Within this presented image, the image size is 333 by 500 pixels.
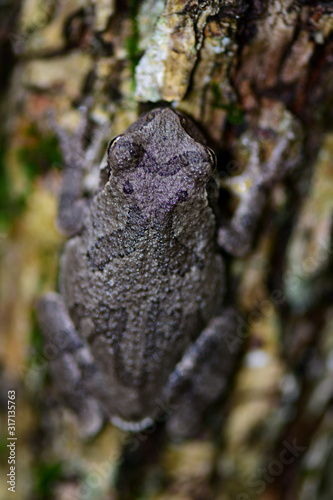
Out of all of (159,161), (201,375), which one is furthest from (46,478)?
(159,161)

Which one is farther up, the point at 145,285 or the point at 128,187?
the point at 128,187

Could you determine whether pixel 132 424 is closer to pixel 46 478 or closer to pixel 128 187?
pixel 46 478

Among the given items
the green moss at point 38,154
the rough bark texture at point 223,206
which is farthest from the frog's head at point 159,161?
the green moss at point 38,154

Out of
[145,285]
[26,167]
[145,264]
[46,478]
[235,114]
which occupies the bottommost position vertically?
[46,478]

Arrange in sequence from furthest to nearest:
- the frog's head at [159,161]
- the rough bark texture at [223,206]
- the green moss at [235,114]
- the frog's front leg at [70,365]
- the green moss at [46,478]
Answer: the green moss at [46,478]
the frog's front leg at [70,365]
the green moss at [235,114]
the rough bark texture at [223,206]
the frog's head at [159,161]

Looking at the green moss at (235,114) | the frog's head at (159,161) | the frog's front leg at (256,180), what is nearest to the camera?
the frog's head at (159,161)

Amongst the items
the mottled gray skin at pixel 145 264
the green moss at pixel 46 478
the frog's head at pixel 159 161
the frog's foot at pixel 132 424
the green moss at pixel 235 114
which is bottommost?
the green moss at pixel 46 478

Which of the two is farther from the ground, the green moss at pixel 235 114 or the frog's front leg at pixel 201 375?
the green moss at pixel 235 114

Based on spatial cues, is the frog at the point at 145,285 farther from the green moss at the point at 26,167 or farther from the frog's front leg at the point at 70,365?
the green moss at the point at 26,167
